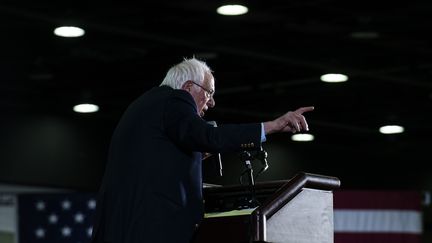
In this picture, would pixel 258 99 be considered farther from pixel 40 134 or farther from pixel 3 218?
pixel 3 218

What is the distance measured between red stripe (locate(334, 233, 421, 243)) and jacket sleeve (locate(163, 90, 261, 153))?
31.8 ft

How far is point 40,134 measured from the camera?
1384 cm

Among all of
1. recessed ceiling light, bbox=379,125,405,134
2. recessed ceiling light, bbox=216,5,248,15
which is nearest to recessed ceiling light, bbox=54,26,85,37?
recessed ceiling light, bbox=216,5,248,15

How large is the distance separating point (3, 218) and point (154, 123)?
11391mm

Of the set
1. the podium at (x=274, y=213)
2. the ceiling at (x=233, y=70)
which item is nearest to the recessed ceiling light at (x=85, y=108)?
the ceiling at (x=233, y=70)

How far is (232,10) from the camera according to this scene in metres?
9.41

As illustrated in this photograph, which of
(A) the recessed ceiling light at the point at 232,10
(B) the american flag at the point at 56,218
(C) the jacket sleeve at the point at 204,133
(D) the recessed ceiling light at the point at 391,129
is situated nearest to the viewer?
(C) the jacket sleeve at the point at 204,133

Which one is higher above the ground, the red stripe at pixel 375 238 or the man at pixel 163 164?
the red stripe at pixel 375 238

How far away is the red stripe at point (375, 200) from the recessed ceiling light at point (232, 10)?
163 inches

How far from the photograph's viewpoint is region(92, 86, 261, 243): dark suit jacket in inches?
131

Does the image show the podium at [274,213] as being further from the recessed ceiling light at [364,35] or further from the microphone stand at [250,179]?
the recessed ceiling light at [364,35]

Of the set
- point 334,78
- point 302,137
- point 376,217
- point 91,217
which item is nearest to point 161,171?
point 91,217

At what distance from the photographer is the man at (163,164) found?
3328mm

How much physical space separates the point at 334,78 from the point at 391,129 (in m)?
3.84
